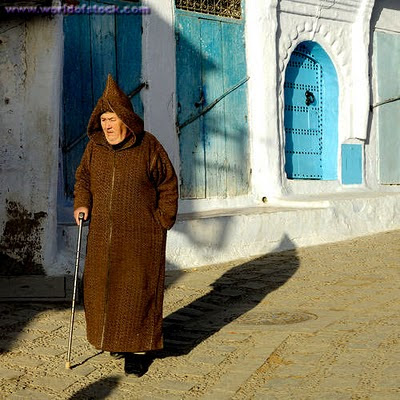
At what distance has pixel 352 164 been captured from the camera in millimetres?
11797

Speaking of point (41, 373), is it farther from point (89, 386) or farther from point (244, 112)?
point (244, 112)

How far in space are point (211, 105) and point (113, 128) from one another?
552 centimetres

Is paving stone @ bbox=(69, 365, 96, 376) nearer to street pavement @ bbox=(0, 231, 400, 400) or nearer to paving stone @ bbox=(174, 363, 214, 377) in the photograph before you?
street pavement @ bbox=(0, 231, 400, 400)

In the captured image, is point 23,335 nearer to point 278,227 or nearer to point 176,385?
point 176,385

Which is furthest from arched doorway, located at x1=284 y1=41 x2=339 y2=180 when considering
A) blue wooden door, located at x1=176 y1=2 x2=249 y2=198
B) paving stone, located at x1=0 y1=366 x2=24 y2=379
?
paving stone, located at x1=0 y1=366 x2=24 y2=379

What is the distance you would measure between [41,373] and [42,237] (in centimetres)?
294

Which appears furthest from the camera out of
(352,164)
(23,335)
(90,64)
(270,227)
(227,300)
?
(352,164)

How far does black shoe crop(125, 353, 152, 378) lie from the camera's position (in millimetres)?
4641

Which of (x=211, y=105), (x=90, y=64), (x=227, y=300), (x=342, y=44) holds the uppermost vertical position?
(x=342, y=44)

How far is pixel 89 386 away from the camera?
14.5ft

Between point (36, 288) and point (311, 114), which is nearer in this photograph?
point (36, 288)

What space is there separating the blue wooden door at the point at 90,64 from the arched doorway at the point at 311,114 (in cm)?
259

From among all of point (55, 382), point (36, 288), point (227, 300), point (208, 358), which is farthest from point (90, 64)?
point (55, 382)

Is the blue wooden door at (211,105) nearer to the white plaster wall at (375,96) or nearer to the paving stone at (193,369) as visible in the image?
the white plaster wall at (375,96)
